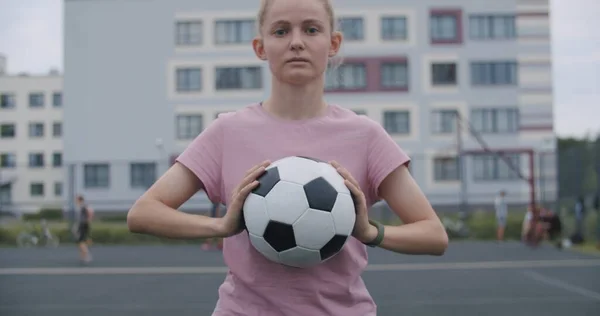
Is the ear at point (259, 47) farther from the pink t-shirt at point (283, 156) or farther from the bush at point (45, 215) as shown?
the bush at point (45, 215)

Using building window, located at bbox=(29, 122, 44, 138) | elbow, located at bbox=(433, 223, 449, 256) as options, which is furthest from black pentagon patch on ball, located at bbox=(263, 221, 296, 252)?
building window, located at bbox=(29, 122, 44, 138)

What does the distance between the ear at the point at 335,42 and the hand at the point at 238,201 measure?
502 mm

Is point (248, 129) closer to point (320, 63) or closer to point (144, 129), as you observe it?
point (320, 63)

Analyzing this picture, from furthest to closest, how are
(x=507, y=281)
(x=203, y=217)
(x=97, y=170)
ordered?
(x=97, y=170), (x=507, y=281), (x=203, y=217)

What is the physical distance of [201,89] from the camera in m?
34.9

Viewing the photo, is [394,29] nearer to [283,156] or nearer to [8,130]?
[8,130]

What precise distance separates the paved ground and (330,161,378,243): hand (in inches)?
236

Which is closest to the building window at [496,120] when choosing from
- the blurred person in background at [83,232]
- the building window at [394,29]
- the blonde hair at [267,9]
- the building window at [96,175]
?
the building window at [394,29]

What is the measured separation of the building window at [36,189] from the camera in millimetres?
24797

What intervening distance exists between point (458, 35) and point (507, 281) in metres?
26.4

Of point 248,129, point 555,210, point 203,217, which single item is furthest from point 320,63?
point 555,210

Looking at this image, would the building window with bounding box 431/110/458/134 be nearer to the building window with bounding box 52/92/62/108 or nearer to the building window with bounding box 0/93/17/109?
the building window with bounding box 52/92/62/108

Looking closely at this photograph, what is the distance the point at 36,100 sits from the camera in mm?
41312

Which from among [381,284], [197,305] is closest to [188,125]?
[381,284]
